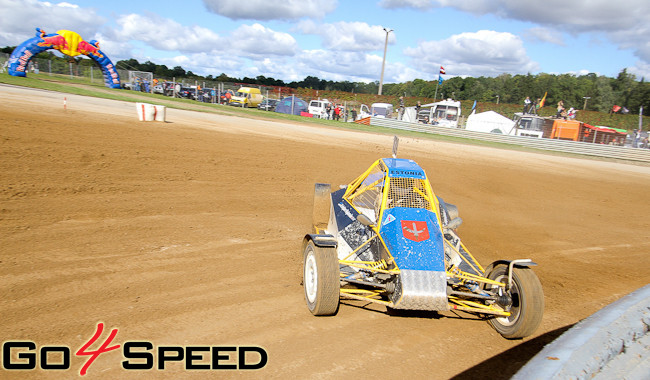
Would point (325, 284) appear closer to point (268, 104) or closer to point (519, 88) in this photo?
point (268, 104)

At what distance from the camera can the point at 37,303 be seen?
4055 millimetres

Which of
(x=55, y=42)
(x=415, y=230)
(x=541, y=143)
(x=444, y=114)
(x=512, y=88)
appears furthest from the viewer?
(x=512, y=88)

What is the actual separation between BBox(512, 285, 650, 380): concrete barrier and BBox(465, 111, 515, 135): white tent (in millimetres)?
35644

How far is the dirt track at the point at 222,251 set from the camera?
12.7ft

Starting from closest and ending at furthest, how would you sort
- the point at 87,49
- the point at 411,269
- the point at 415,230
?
the point at 411,269
the point at 415,230
the point at 87,49

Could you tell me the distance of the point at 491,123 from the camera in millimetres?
36219

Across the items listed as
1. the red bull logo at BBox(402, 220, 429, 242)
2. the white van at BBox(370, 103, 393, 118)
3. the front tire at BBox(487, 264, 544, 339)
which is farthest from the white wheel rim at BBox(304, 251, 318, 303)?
the white van at BBox(370, 103, 393, 118)

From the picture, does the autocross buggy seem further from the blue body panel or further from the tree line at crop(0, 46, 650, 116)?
the tree line at crop(0, 46, 650, 116)

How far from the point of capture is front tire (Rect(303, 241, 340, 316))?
14.0 ft

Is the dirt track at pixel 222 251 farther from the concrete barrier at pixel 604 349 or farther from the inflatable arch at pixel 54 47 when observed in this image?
the inflatable arch at pixel 54 47

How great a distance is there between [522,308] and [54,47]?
1469 inches

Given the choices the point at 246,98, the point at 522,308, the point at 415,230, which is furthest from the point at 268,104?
the point at 522,308

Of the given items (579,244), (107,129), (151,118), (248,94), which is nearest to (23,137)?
(107,129)

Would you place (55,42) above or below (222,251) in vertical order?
above
